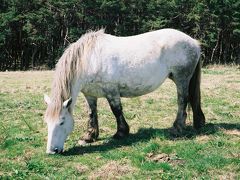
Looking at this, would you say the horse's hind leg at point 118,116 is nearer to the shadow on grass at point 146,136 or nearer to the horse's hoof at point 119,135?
the horse's hoof at point 119,135

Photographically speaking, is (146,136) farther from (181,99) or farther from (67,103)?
(67,103)

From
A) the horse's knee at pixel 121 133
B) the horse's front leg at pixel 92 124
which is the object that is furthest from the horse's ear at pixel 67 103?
Answer: the horse's knee at pixel 121 133

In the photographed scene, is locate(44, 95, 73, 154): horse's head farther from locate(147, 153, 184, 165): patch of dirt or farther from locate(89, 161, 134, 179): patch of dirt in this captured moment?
locate(147, 153, 184, 165): patch of dirt

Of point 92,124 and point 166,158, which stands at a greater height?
point 92,124

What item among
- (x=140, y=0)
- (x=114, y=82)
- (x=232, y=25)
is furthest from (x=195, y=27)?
(x=114, y=82)

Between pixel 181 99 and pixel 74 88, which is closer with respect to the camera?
pixel 74 88

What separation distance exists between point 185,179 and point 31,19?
31.0 m

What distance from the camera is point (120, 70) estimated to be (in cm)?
847

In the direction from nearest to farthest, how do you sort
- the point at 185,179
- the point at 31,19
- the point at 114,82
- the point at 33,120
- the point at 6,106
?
the point at 185,179 < the point at 114,82 < the point at 33,120 < the point at 6,106 < the point at 31,19

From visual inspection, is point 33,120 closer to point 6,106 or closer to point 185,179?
point 6,106

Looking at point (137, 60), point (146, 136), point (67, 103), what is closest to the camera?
point (67, 103)

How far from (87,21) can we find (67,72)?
30151mm

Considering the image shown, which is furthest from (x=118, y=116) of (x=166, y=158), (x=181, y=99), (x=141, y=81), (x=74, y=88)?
(x=166, y=158)

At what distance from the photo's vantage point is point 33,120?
10.7 metres
